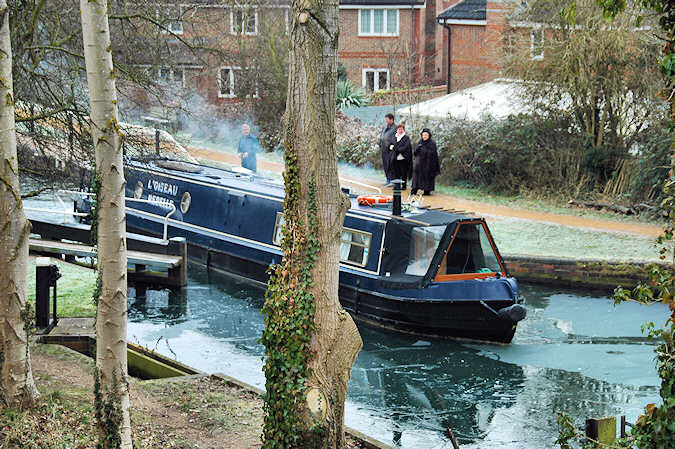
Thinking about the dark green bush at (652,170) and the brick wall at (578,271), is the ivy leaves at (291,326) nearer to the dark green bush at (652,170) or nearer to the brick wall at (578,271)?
the brick wall at (578,271)

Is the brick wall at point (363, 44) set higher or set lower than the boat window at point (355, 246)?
higher

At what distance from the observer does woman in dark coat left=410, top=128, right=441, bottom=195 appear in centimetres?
2123

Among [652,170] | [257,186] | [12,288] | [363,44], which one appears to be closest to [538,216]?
[652,170]

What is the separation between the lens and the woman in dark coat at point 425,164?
2123cm

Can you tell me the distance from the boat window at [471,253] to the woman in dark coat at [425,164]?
8075 millimetres

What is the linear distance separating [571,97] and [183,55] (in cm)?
1157

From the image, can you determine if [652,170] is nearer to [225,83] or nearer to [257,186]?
[257,186]

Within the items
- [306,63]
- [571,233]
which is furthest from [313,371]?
[571,233]

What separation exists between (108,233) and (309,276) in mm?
1816

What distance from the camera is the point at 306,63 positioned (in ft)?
22.7

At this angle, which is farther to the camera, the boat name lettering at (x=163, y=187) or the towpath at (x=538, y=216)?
the towpath at (x=538, y=216)

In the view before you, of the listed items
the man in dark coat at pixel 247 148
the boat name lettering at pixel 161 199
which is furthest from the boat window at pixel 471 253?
the man in dark coat at pixel 247 148

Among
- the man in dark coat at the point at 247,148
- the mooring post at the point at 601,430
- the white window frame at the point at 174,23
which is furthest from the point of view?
the man in dark coat at the point at 247,148

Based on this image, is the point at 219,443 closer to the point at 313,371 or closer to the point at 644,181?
the point at 313,371
